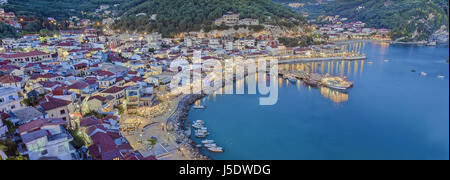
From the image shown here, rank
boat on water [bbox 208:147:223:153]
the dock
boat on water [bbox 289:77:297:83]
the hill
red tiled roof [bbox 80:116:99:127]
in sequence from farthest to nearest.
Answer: the hill
the dock
boat on water [bbox 289:77:297:83]
boat on water [bbox 208:147:223:153]
red tiled roof [bbox 80:116:99:127]

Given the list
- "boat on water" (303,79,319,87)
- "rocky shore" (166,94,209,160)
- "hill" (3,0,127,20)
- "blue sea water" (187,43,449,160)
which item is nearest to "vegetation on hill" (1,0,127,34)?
"hill" (3,0,127,20)

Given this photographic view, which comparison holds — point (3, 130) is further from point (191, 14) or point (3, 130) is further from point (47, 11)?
point (47, 11)

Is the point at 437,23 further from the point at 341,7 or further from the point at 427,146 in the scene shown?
the point at 427,146

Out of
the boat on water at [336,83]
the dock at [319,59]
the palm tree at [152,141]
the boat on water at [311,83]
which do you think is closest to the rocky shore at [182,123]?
the palm tree at [152,141]

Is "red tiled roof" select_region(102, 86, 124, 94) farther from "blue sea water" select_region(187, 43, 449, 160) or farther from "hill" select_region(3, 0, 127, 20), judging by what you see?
"hill" select_region(3, 0, 127, 20)

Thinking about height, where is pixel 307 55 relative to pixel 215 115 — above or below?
above
